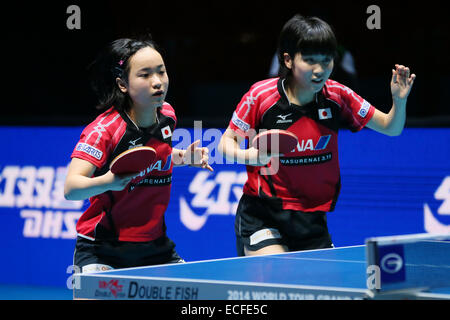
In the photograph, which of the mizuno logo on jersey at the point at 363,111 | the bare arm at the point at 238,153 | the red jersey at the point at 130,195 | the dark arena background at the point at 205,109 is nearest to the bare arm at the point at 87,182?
the red jersey at the point at 130,195

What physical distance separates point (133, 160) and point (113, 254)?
814 millimetres

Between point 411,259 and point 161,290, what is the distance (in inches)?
35.7

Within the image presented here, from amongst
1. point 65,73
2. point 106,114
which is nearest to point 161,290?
point 106,114

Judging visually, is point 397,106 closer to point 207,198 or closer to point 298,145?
point 298,145

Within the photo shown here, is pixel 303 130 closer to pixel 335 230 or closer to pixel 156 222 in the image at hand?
pixel 156 222

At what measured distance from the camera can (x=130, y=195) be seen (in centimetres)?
390

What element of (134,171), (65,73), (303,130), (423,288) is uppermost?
(65,73)

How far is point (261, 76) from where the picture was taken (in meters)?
10.0

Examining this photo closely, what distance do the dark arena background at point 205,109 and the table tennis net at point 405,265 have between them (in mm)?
2400

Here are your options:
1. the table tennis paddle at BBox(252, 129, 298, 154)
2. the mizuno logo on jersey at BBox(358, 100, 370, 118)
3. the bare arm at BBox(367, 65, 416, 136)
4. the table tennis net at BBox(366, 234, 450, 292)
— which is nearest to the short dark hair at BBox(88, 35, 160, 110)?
the table tennis paddle at BBox(252, 129, 298, 154)

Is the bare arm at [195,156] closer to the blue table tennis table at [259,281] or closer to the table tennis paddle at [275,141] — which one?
the table tennis paddle at [275,141]

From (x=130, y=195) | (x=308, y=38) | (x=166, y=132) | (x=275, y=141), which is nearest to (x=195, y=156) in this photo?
(x=166, y=132)

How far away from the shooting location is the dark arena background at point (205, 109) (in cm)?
567

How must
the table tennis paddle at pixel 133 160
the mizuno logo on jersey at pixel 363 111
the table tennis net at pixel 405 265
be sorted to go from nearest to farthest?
the table tennis net at pixel 405 265, the table tennis paddle at pixel 133 160, the mizuno logo on jersey at pixel 363 111
